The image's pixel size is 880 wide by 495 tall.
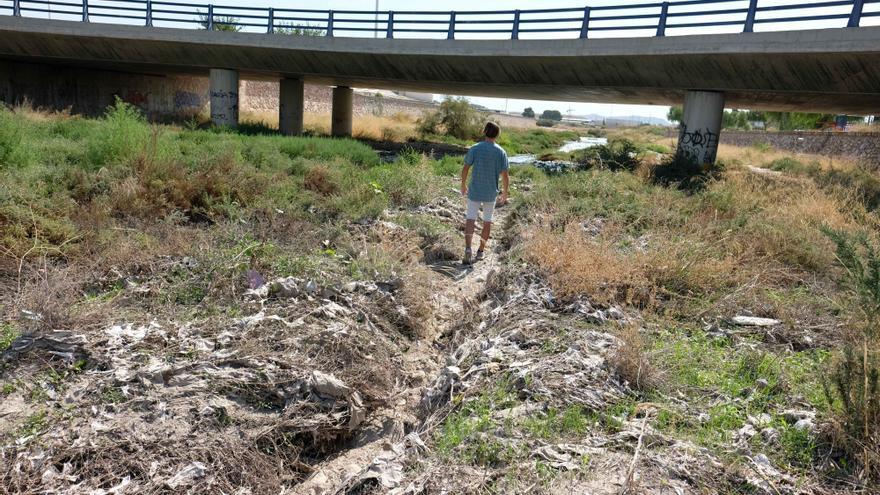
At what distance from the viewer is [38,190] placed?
24.3 ft

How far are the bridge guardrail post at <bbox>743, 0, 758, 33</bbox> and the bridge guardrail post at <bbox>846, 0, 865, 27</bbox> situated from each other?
2106 mm

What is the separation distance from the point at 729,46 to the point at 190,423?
52.6 feet

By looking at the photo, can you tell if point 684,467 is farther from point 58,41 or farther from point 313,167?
point 58,41

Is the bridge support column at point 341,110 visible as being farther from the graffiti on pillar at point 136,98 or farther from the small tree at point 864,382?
the small tree at point 864,382

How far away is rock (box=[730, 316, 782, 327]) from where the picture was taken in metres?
5.13

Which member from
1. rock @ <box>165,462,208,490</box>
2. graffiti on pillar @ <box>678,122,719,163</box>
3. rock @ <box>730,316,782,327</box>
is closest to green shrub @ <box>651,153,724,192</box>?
graffiti on pillar @ <box>678,122,719,163</box>

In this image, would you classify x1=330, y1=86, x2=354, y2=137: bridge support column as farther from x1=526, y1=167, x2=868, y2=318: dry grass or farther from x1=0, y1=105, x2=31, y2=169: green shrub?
x1=526, y1=167, x2=868, y2=318: dry grass

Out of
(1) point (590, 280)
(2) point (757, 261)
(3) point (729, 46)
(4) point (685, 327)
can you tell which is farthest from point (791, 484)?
(3) point (729, 46)

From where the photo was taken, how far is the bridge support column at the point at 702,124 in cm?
1762

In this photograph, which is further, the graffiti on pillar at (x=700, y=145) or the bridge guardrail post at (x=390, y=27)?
the bridge guardrail post at (x=390, y=27)

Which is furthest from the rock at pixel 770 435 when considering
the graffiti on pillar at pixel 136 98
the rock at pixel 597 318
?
the graffiti on pillar at pixel 136 98

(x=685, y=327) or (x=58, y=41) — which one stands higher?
(x=58, y=41)

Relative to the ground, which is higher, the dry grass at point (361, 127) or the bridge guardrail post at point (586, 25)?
the bridge guardrail post at point (586, 25)

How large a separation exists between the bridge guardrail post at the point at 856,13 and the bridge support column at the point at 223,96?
849 inches
